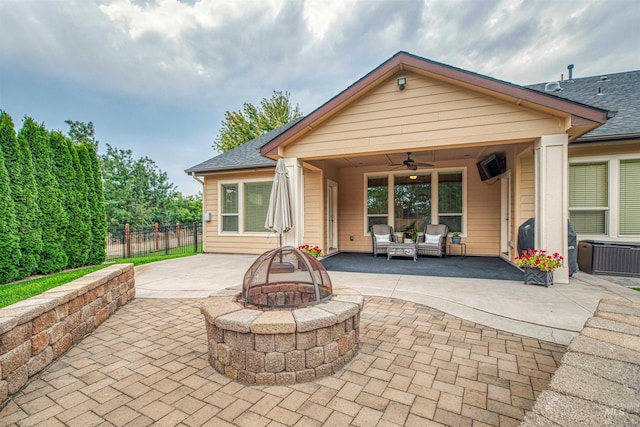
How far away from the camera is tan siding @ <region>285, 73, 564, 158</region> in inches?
186

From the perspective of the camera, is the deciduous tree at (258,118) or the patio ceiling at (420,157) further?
the deciduous tree at (258,118)

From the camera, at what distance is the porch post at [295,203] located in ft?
19.7

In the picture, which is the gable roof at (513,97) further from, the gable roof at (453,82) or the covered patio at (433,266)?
the covered patio at (433,266)

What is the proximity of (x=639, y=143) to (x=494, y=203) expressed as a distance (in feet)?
9.20

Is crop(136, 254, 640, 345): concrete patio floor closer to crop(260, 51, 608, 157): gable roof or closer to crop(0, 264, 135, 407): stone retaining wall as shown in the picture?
crop(0, 264, 135, 407): stone retaining wall

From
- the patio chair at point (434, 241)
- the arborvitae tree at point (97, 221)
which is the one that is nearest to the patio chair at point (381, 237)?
the patio chair at point (434, 241)

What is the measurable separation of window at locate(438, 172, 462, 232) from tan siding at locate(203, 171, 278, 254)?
493cm

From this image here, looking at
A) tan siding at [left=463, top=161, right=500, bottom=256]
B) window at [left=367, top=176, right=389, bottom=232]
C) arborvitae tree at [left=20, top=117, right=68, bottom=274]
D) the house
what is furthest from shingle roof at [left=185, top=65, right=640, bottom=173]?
arborvitae tree at [left=20, top=117, right=68, bottom=274]

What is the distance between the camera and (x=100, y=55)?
29.7ft

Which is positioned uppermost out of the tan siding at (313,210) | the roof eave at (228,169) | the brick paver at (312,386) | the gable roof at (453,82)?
the gable roof at (453,82)

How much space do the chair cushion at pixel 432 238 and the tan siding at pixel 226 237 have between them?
4.24m

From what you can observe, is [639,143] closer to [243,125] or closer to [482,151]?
[482,151]

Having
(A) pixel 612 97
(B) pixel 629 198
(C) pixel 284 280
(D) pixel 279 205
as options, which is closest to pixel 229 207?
(D) pixel 279 205

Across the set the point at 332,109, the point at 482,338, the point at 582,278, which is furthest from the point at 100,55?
the point at 582,278
